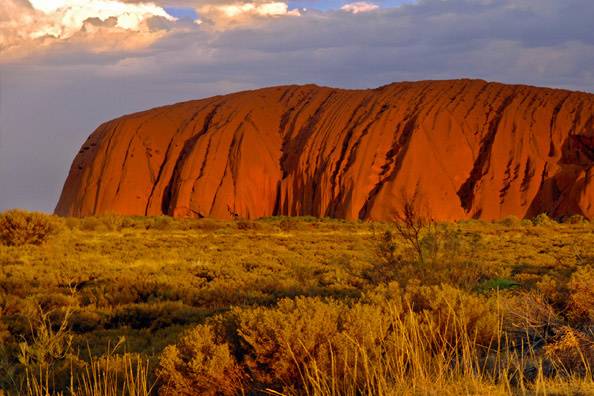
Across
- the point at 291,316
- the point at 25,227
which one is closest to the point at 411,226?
the point at 291,316

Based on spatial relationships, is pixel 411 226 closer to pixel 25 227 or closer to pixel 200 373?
pixel 200 373

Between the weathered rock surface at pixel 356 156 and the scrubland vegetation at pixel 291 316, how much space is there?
13.1 metres

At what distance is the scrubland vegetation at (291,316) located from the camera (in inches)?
186

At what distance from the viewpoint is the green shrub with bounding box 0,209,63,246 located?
67.0ft

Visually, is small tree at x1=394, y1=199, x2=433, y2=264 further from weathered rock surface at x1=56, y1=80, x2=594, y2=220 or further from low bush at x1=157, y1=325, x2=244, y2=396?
weathered rock surface at x1=56, y1=80, x2=594, y2=220

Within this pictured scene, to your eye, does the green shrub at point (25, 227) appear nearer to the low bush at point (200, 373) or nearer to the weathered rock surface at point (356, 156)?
the low bush at point (200, 373)

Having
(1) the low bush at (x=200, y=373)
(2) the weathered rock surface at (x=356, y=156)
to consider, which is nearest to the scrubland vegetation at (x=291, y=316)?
(1) the low bush at (x=200, y=373)

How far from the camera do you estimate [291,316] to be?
210 inches

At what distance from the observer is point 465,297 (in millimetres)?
6168

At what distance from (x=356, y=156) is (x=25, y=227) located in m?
23.1

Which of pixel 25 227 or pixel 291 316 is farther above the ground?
pixel 291 316

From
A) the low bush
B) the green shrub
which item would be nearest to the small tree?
the low bush

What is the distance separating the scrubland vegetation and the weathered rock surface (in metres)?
13.1

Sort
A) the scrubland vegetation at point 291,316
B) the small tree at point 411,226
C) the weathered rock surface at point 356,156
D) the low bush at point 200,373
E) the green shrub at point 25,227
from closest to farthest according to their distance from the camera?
1. the scrubland vegetation at point 291,316
2. the low bush at point 200,373
3. the small tree at point 411,226
4. the green shrub at point 25,227
5. the weathered rock surface at point 356,156
